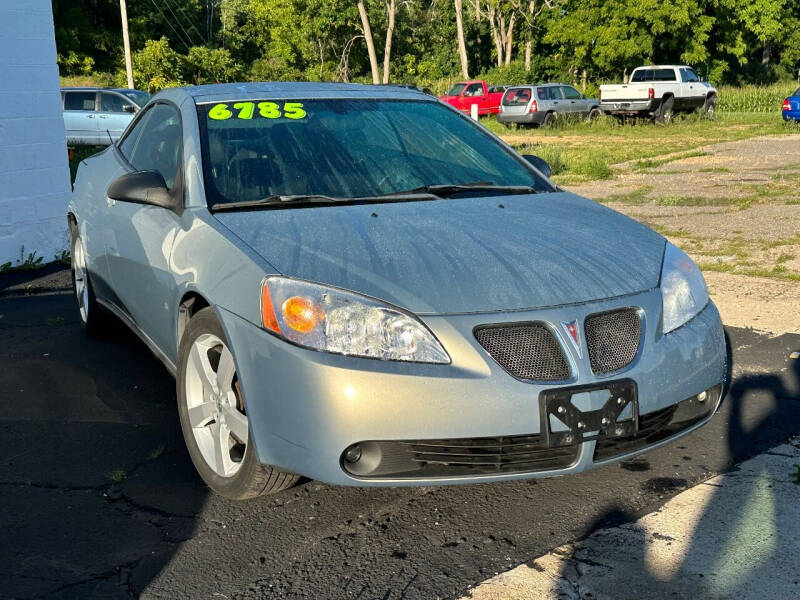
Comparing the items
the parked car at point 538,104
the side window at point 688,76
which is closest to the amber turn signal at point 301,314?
the parked car at point 538,104

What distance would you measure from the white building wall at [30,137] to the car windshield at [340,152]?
4.59m

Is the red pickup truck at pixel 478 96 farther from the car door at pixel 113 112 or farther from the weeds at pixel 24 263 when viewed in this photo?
the weeds at pixel 24 263

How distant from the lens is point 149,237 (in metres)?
4.31

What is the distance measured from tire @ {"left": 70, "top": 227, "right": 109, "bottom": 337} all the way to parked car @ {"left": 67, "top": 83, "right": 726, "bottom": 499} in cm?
139

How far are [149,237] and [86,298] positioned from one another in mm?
1803

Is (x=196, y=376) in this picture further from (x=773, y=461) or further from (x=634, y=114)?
(x=634, y=114)

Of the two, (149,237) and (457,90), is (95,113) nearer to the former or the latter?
(457,90)

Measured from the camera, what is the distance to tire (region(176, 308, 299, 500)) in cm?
335

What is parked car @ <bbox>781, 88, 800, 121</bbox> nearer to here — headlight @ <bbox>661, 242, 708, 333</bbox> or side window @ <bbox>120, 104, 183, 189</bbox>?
side window @ <bbox>120, 104, 183, 189</bbox>

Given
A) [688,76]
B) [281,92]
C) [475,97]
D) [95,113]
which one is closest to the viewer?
[281,92]

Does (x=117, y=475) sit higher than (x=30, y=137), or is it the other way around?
(x=30, y=137)

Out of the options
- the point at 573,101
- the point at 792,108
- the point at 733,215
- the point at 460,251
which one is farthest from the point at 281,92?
the point at 573,101

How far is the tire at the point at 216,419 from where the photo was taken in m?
3.35

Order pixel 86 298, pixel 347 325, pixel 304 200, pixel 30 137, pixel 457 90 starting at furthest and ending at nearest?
pixel 457 90 < pixel 30 137 < pixel 86 298 < pixel 304 200 < pixel 347 325
